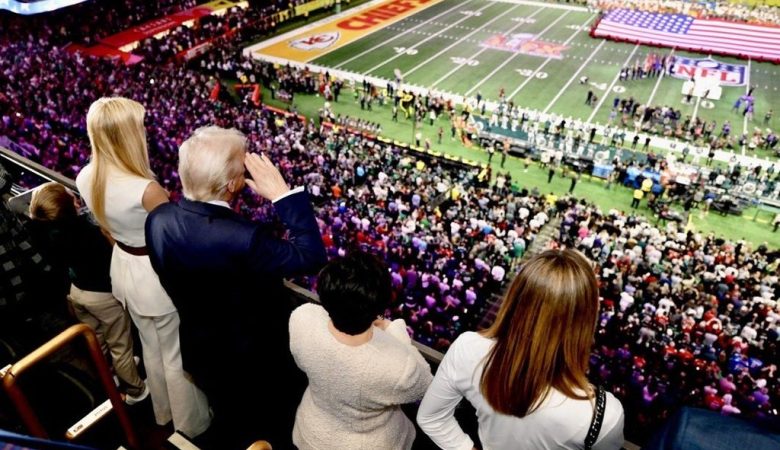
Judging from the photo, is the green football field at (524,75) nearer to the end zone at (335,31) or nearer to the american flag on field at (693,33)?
the end zone at (335,31)

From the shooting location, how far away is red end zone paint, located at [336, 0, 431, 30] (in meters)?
40.5

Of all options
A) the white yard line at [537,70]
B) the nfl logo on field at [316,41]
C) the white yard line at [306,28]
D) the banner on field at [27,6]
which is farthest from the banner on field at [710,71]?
the banner on field at [27,6]

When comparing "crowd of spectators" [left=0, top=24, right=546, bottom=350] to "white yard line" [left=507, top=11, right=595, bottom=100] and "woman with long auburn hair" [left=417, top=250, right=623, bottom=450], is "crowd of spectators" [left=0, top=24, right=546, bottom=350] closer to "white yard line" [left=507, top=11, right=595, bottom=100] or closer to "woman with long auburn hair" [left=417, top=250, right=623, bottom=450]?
"woman with long auburn hair" [left=417, top=250, right=623, bottom=450]

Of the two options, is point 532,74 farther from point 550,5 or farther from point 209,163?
point 209,163

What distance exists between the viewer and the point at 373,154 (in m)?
21.6

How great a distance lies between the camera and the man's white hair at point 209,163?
268cm

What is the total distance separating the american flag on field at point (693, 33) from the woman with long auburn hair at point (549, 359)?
136ft

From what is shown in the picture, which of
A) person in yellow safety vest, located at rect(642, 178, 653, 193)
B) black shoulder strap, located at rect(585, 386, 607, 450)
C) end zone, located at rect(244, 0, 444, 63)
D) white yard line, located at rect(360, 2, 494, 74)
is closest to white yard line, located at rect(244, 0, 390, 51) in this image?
end zone, located at rect(244, 0, 444, 63)

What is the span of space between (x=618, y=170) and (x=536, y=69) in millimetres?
13535

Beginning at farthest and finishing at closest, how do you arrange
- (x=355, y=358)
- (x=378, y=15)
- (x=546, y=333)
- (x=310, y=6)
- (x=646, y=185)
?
1. (x=378, y=15)
2. (x=310, y=6)
3. (x=646, y=185)
4. (x=355, y=358)
5. (x=546, y=333)

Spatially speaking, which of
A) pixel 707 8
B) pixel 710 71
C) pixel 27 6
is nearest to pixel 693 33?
pixel 710 71

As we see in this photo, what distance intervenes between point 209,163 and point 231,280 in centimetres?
60

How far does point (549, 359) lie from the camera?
2.12 metres

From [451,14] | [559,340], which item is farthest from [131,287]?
[451,14]
